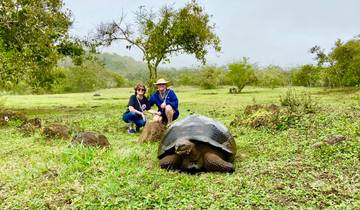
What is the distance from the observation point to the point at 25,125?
12.5 metres

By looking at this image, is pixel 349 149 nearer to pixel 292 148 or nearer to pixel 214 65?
pixel 292 148

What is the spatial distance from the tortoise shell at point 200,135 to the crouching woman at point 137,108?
12.5ft

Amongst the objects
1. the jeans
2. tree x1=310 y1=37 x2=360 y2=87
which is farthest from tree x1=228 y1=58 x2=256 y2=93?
the jeans

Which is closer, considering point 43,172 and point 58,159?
point 43,172

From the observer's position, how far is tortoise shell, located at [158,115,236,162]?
7297mm

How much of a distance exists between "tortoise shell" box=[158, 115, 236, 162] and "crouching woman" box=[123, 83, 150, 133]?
3.81 meters

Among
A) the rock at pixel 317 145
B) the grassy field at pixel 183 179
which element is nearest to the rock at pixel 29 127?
the grassy field at pixel 183 179

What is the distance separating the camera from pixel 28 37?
60.8 feet

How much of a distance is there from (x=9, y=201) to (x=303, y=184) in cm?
384

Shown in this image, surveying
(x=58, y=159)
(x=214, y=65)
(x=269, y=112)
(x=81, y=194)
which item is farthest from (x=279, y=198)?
(x=214, y=65)

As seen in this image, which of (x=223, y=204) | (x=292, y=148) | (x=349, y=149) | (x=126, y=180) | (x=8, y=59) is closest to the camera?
(x=223, y=204)

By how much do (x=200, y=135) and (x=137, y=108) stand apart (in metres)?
4.94

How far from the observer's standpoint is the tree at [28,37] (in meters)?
16.3

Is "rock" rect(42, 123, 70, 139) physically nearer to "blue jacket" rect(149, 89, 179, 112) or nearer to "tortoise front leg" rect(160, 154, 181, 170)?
"blue jacket" rect(149, 89, 179, 112)
